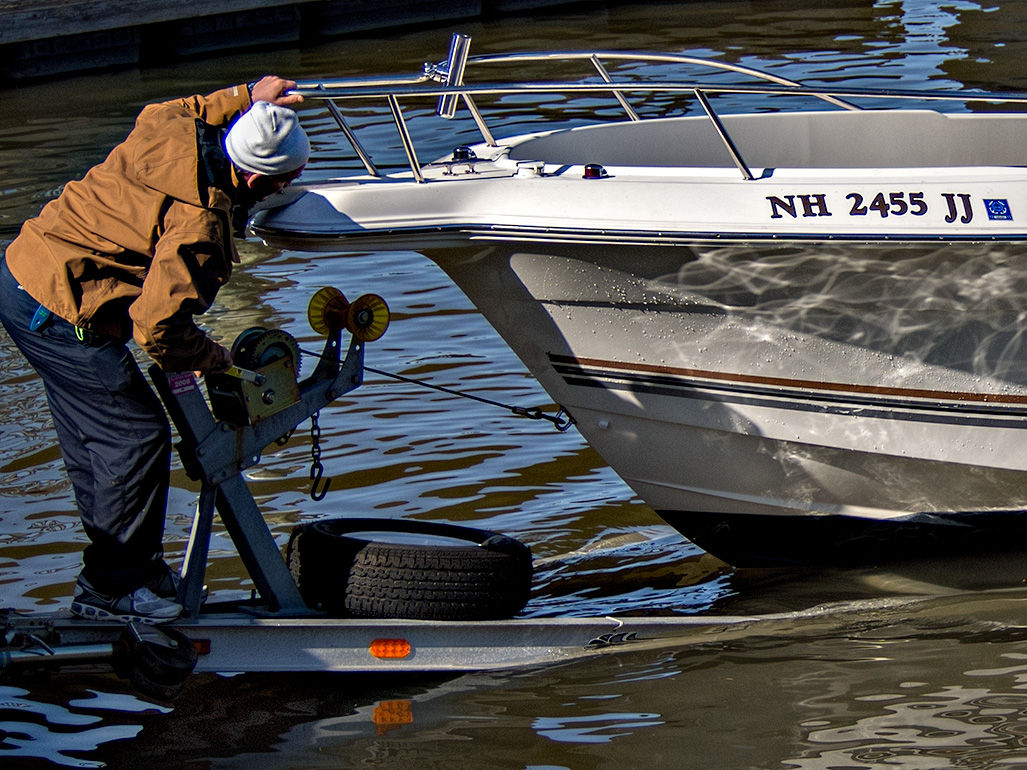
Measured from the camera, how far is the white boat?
3.71 meters

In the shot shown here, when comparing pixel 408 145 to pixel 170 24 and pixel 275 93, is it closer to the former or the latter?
pixel 275 93

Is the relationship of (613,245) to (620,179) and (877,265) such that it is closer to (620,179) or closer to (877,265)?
(620,179)

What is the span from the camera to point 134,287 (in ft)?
10.8

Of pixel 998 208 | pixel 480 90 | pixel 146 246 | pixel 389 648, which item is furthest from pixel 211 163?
pixel 998 208

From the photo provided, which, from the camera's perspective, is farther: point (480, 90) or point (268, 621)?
point (480, 90)

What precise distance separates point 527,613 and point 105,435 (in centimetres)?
148

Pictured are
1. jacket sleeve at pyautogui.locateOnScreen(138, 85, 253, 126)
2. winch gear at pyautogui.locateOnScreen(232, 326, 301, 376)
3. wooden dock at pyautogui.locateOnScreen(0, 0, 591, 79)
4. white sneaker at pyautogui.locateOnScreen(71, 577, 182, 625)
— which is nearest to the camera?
jacket sleeve at pyautogui.locateOnScreen(138, 85, 253, 126)

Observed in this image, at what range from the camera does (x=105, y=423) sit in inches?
132

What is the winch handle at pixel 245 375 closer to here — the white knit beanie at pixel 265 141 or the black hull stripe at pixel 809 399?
the white knit beanie at pixel 265 141

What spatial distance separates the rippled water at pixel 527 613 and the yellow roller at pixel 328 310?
3.43 feet

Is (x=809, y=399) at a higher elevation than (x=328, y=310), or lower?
lower

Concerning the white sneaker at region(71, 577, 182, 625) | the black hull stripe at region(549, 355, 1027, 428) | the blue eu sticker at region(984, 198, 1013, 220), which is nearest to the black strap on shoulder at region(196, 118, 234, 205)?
the white sneaker at region(71, 577, 182, 625)

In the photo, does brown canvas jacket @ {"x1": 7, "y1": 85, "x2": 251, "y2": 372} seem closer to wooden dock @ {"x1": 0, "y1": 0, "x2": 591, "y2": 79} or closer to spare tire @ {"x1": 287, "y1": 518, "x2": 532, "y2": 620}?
spare tire @ {"x1": 287, "y1": 518, "x2": 532, "y2": 620}

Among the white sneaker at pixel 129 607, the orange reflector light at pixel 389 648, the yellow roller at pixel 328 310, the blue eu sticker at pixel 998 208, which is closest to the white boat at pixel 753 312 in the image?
the blue eu sticker at pixel 998 208
